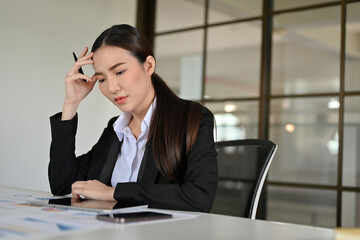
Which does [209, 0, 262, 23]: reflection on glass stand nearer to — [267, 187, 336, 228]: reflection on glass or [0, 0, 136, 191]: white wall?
[0, 0, 136, 191]: white wall

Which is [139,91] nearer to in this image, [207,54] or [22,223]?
[22,223]

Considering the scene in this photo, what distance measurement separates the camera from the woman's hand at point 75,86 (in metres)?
1.68

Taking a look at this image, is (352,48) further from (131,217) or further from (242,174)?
(131,217)

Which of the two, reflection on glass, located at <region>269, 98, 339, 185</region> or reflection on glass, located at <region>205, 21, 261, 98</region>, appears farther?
reflection on glass, located at <region>205, 21, 261, 98</region>

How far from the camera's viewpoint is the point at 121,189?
1271mm

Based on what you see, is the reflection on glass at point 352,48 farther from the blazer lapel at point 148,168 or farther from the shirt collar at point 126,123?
the blazer lapel at point 148,168

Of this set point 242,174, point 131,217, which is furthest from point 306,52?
point 131,217

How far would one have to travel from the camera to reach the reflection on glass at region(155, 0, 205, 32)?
11.6ft

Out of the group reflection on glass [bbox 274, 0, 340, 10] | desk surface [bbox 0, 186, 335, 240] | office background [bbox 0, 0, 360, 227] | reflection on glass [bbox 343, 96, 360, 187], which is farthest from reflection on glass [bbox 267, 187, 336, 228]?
desk surface [bbox 0, 186, 335, 240]

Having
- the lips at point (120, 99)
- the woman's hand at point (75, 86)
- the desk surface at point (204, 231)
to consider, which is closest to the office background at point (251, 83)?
the woman's hand at point (75, 86)

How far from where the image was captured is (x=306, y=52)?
2.96 metres

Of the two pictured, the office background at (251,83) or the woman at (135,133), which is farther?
the office background at (251,83)

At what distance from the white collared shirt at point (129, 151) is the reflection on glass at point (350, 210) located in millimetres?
1603

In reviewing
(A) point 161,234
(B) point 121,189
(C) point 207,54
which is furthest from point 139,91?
(C) point 207,54
